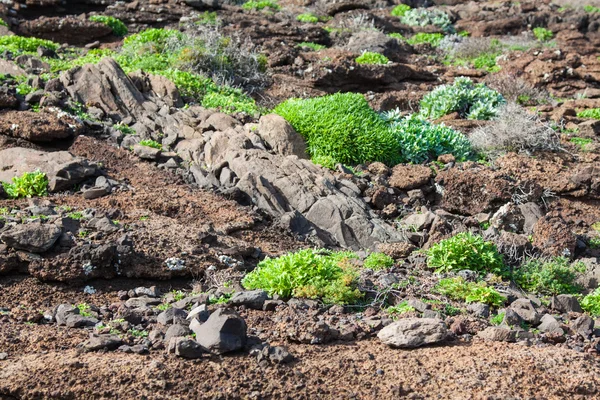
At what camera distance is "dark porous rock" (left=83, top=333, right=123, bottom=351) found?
449 cm

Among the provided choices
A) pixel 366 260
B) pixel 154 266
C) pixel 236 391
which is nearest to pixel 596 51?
pixel 366 260

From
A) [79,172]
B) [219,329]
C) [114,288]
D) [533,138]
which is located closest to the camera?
[219,329]

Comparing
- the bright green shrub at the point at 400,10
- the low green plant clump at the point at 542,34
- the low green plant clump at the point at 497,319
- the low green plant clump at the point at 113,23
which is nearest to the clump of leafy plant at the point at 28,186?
the low green plant clump at the point at 497,319

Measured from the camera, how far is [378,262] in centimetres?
692

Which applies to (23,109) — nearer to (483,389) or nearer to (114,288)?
(114,288)

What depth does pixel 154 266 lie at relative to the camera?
625cm

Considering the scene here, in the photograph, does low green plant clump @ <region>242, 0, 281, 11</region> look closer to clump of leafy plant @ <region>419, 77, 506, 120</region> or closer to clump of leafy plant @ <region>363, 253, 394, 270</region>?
clump of leafy plant @ <region>419, 77, 506, 120</region>

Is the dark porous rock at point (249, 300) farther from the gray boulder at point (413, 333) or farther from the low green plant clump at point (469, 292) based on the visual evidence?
the low green plant clump at point (469, 292)

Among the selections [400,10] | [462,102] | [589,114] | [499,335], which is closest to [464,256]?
[499,335]

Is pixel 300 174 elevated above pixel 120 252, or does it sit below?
below

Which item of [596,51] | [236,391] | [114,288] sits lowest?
[596,51]

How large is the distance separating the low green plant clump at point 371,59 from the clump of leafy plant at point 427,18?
634 centimetres

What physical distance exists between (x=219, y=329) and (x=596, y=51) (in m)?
16.6

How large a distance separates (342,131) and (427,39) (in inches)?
402
